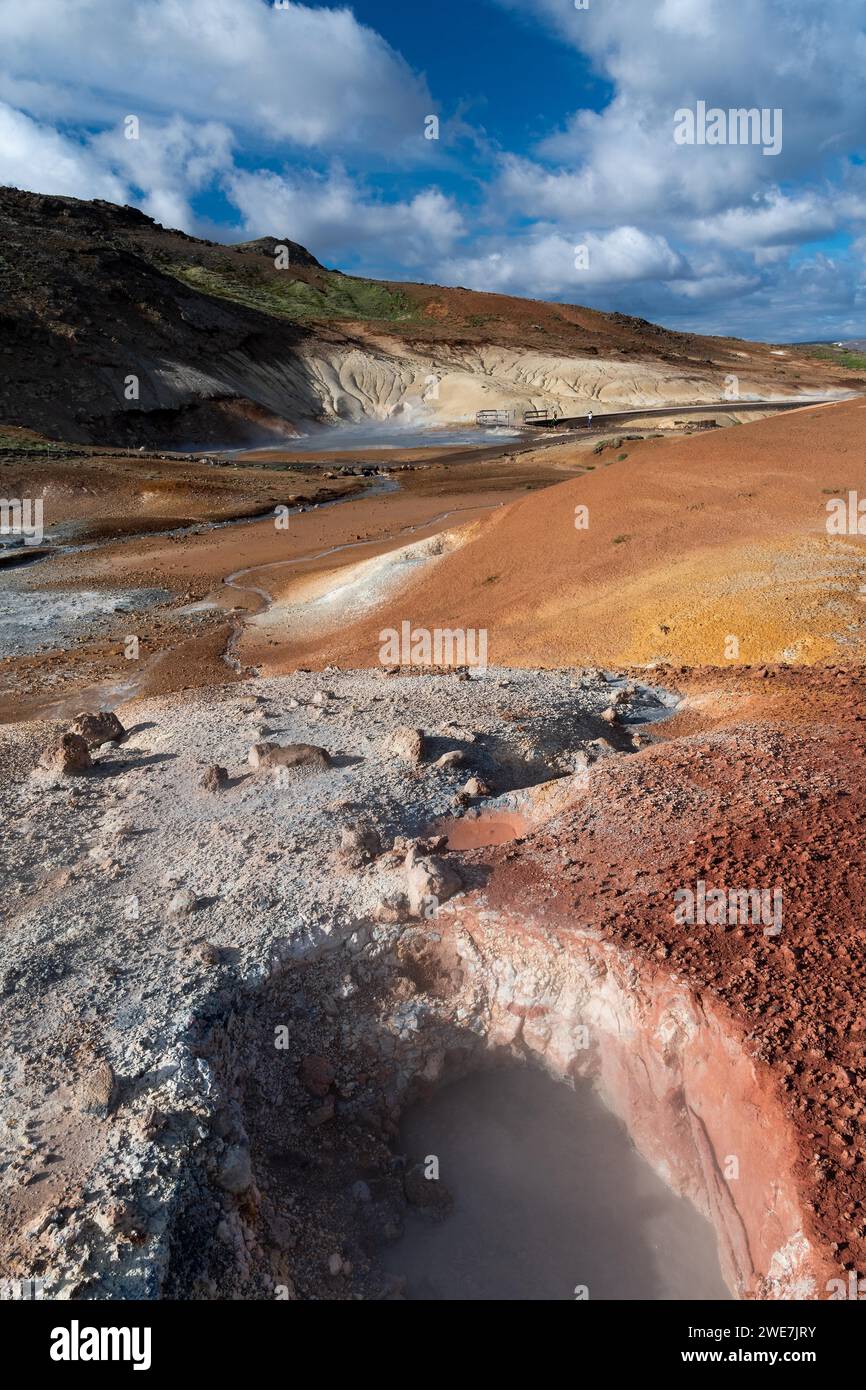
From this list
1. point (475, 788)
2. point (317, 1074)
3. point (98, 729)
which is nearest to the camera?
point (317, 1074)

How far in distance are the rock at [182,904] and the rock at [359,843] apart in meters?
1.09

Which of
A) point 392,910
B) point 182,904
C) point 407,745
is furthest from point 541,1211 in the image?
point 407,745

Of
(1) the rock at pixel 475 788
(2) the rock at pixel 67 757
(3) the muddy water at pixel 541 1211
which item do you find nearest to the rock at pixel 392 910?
(3) the muddy water at pixel 541 1211

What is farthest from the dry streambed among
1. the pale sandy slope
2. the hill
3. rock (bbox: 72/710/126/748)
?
the hill

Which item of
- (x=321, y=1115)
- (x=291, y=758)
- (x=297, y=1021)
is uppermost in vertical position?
(x=291, y=758)

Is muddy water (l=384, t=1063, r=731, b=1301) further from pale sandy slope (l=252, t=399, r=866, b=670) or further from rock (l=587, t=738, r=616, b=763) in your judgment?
pale sandy slope (l=252, t=399, r=866, b=670)

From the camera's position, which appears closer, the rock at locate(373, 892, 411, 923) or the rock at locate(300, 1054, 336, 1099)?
the rock at locate(300, 1054, 336, 1099)

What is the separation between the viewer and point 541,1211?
4.80m

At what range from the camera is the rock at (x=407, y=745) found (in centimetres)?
764

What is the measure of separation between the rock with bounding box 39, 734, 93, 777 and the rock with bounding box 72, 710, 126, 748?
0.43 m

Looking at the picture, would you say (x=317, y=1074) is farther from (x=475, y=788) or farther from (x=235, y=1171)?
(x=475, y=788)

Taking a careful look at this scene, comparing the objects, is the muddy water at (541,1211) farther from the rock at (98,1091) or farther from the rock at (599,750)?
the rock at (599,750)

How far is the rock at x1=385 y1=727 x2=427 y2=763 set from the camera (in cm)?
764

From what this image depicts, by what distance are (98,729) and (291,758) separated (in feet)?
8.65
